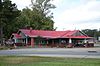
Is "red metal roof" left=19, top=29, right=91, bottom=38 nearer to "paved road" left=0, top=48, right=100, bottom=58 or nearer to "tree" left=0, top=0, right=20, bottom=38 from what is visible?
"tree" left=0, top=0, right=20, bottom=38

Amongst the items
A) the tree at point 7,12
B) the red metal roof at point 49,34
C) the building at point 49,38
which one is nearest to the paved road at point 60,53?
the tree at point 7,12

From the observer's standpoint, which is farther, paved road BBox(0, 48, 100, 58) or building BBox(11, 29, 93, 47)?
building BBox(11, 29, 93, 47)

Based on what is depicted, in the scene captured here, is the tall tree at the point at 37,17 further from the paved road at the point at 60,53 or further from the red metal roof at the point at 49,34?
the paved road at the point at 60,53

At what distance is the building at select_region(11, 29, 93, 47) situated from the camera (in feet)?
279

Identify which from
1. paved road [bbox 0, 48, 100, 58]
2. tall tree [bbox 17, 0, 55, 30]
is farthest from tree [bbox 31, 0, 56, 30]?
paved road [bbox 0, 48, 100, 58]

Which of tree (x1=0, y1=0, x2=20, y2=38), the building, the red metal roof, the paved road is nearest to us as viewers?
the paved road

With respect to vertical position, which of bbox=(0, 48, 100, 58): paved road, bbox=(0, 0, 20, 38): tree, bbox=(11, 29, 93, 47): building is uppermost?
bbox=(0, 0, 20, 38): tree

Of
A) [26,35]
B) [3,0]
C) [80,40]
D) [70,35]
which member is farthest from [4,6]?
[80,40]

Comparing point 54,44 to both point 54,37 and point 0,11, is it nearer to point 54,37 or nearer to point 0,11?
point 54,37

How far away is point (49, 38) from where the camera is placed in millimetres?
87500

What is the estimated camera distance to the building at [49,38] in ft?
279

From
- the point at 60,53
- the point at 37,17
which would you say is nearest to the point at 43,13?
the point at 37,17

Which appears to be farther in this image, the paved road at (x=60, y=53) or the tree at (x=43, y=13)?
the tree at (x=43, y=13)

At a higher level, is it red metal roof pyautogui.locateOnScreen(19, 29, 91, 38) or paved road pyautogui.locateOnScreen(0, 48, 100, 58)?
red metal roof pyautogui.locateOnScreen(19, 29, 91, 38)
